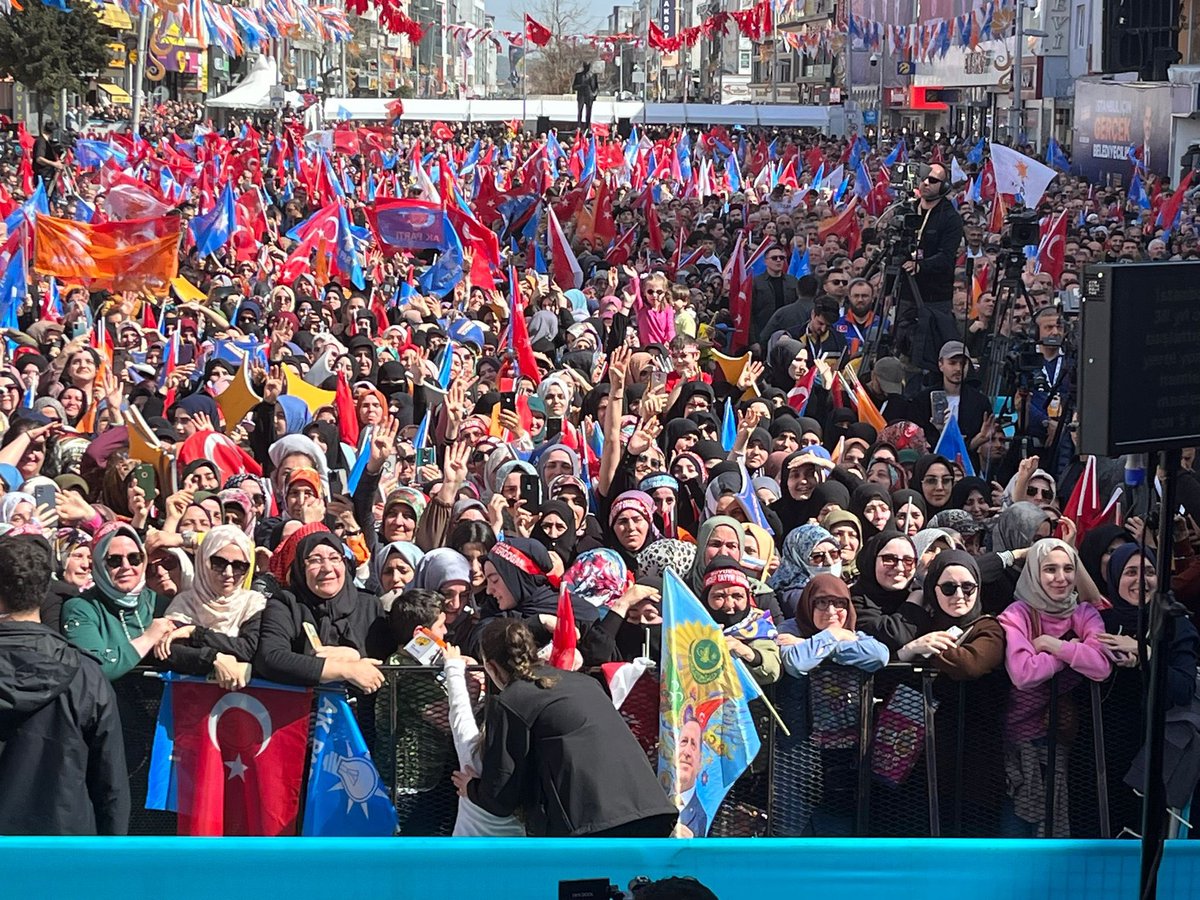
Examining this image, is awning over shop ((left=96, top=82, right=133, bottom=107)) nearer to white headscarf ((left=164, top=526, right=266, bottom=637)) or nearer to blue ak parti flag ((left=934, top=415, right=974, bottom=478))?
blue ak parti flag ((left=934, top=415, right=974, bottom=478))

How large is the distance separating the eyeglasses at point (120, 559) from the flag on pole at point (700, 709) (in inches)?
65.5

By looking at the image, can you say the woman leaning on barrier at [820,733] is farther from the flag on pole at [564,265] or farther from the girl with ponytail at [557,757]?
the flag on pole at [564,265]

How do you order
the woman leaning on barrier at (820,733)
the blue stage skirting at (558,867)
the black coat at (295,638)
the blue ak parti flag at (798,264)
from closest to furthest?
the blue stage skirting at (558,867) → the black coat at (295,638) → the woman leaning on barrier at (820,733) → the blue ak parti flag at (798,264)

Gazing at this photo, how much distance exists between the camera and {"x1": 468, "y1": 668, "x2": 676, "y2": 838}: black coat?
4.69m

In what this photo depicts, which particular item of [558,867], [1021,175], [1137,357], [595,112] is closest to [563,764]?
[558,867]

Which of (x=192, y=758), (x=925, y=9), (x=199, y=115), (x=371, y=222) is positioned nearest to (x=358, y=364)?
(x=192, y=758)

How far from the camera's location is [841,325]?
13227 mm

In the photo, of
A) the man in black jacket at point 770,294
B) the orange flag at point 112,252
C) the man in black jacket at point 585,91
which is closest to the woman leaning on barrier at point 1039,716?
the man in black jacket at point 770,294

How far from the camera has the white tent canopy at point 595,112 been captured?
56.8 m

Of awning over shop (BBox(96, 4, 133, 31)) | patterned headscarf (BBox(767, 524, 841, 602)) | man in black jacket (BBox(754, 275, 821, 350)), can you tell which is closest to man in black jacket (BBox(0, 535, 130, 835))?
patterned headscarf (BBox(767, 524, 841, 602))

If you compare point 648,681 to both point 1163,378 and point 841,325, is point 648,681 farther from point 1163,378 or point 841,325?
point 841,325

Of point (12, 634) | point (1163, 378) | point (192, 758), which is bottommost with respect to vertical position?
point (192, 758)

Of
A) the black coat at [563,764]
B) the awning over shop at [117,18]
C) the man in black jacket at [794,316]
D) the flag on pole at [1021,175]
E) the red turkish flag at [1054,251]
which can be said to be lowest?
the black coat at [563,764]

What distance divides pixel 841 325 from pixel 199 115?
52744 millimetres
